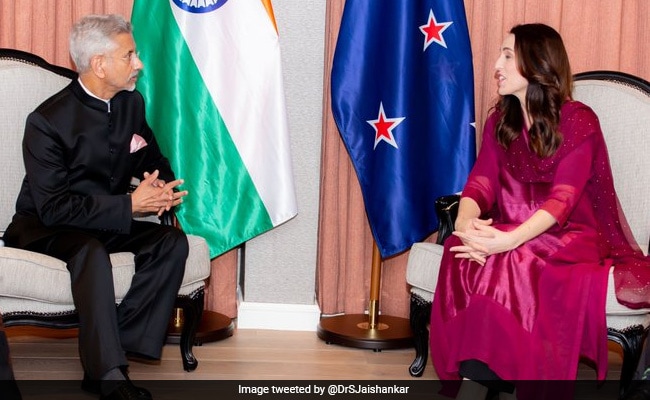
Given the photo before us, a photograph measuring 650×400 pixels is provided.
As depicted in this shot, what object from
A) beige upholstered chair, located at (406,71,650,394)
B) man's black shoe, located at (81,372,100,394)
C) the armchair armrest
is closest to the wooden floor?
man's black shoe, located at (81,372,100,394)

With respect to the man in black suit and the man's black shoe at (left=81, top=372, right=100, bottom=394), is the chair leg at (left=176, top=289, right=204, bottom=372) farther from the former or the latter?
the man's black shoe at (left=81, top=372, right=100, bottom=394)

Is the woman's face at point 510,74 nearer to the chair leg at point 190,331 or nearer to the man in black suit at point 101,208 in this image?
the man in black suit at point 101,208

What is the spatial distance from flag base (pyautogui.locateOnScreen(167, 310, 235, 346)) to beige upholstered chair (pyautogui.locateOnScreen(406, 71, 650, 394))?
0.90 metres

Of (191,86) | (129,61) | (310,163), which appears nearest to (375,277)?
(310,163)

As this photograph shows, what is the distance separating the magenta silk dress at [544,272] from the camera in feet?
9.51

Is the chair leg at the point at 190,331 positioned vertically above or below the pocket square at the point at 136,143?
below

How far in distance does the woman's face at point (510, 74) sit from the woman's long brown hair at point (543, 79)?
0.05 ft

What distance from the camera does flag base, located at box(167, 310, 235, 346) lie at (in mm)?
3904

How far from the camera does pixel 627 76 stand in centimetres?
364

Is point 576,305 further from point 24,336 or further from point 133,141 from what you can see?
point 24,336

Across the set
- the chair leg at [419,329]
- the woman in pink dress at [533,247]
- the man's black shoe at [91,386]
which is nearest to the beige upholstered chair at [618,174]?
the chair leg at [419,329]

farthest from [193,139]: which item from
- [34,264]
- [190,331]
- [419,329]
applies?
[419,329]

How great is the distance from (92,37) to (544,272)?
5.97 feet

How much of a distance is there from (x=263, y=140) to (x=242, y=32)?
0.48 metres
